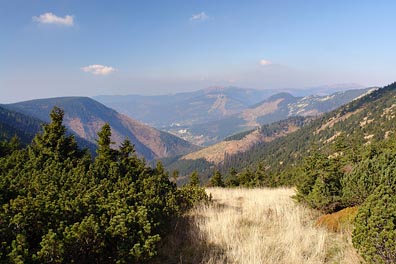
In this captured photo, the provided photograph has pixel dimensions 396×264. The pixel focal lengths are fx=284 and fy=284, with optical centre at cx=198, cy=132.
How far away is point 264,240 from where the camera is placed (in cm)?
647

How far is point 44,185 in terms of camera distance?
723 cm

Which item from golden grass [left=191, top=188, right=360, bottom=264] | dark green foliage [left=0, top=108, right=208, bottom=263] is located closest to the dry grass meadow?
golden grass [left=191, top=188, right=360, bottom=264]

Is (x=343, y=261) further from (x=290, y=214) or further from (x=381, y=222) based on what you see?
(x=290, y=214)

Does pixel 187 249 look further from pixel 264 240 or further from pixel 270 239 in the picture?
pixel 270 239

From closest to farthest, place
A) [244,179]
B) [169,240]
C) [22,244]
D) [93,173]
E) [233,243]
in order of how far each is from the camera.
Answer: [22,244] < [233,243] < [169,240] < [93,173] < [244,179]

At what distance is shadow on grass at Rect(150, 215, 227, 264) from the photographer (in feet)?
19.1

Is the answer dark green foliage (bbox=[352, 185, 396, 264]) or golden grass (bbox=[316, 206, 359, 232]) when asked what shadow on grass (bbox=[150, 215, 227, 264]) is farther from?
golden grass (bbox=[316, 206, 359, 232])

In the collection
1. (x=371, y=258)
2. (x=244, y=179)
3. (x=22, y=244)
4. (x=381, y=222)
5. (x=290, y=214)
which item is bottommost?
(x=244, y=179)

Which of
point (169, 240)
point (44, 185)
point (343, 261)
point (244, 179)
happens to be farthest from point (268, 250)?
point (244, 179)

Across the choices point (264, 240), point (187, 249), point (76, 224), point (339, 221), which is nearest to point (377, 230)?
point (264, 240)

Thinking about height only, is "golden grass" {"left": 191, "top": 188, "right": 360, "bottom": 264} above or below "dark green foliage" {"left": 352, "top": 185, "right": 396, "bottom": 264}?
below

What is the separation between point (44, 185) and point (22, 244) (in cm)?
382

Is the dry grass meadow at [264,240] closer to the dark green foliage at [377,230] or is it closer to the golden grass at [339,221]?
the golden grass at [339,221]

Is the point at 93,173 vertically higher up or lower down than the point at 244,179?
higher up
